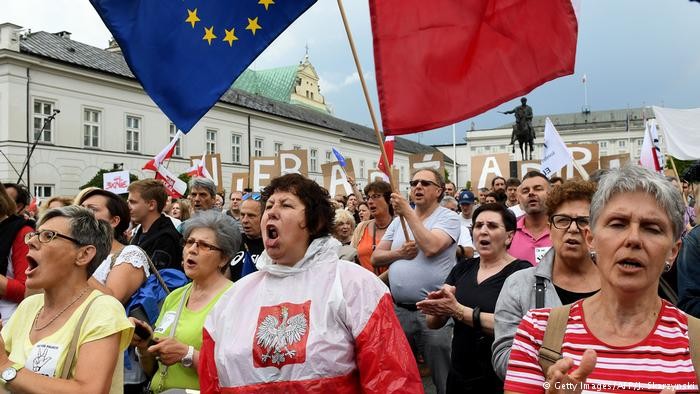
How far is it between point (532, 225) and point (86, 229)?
10.8 feet

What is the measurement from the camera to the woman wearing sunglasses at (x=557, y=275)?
276cm

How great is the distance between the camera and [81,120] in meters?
35.7

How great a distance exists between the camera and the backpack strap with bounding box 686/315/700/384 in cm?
177

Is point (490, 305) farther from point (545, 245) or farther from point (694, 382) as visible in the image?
point (694, 382)

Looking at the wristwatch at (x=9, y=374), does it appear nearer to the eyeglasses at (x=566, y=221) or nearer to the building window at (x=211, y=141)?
the eyeglasses at (x=566, y=221)

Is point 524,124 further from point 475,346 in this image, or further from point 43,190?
point 43,190

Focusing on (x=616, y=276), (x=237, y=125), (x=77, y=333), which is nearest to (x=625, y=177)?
(x=616, y=276)

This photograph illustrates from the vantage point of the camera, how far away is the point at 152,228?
16.0 ft

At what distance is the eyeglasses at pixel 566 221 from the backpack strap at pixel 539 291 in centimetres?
32

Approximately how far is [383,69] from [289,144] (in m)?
49.2

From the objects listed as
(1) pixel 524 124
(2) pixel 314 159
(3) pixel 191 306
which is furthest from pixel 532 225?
(2) pixel 314 159

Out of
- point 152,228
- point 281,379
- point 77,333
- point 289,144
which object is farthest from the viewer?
point 289,144

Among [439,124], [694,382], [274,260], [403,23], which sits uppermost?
[403,23]

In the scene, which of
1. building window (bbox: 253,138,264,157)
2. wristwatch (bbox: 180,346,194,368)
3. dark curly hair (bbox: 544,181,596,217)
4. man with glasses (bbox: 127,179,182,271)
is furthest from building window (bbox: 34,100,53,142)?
dark curly hair (bbox: 544,181,596,217)
